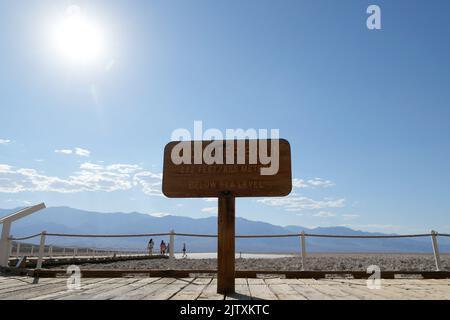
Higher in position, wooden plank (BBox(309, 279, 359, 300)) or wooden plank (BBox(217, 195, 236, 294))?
wooden plank (BBox(217, 195, 236, 294))

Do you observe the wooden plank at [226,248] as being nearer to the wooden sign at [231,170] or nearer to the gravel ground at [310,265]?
the wooden sign at [231,170]

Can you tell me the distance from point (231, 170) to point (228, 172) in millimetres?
49

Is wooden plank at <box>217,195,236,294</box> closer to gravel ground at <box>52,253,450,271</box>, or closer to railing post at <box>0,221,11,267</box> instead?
railing post at <box>0,221,11,267</box>

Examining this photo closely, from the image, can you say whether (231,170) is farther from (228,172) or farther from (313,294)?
(313,294)

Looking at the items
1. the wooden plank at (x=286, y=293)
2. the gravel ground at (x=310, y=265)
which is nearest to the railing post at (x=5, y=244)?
the gravel ground at (x=310, y=265)

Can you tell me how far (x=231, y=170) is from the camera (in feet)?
14.2

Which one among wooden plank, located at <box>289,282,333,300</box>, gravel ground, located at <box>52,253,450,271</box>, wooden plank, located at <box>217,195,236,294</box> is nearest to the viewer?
wooden plank, located at <box>289,282,333,300</box>

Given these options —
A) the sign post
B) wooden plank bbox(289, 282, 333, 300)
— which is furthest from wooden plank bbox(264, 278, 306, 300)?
the sign post

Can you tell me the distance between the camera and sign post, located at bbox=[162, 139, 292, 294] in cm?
427

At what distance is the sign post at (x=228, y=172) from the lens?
427cm

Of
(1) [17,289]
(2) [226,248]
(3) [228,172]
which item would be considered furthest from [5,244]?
(3) [228,172]

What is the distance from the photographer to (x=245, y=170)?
4.33m
